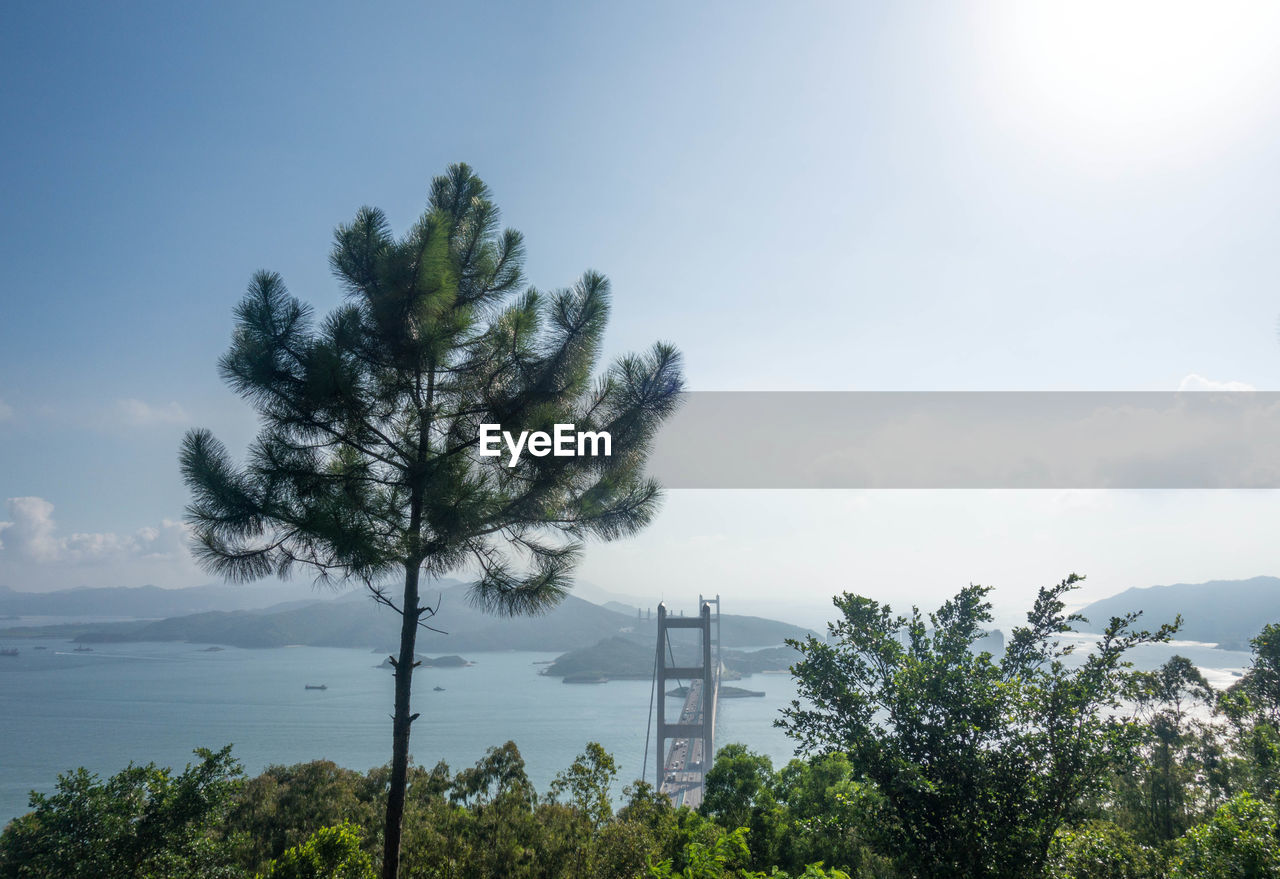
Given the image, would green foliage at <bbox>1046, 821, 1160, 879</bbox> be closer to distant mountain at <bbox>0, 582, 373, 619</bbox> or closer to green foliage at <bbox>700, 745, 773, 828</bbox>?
green foliage at <bbox>700, 745, 773, 828</bbox>

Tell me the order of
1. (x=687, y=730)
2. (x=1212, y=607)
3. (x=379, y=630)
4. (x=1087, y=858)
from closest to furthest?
(x=1087, y=858), (x=687, y=730), (x=1212, y=607), (x=379, y=630)

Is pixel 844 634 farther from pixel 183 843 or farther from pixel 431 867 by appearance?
pixel 183 843

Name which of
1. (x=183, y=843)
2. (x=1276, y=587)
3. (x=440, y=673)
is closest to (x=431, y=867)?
(x=183, y=843)

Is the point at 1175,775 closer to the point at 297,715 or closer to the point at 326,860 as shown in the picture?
the point at 326,860

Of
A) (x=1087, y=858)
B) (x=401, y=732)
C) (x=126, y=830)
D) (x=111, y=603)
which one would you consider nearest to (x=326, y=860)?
(x=401, y=732)

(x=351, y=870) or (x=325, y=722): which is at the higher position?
(x=351, y=870)

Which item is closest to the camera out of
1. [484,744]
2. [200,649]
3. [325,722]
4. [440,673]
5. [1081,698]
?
[1081,698]
